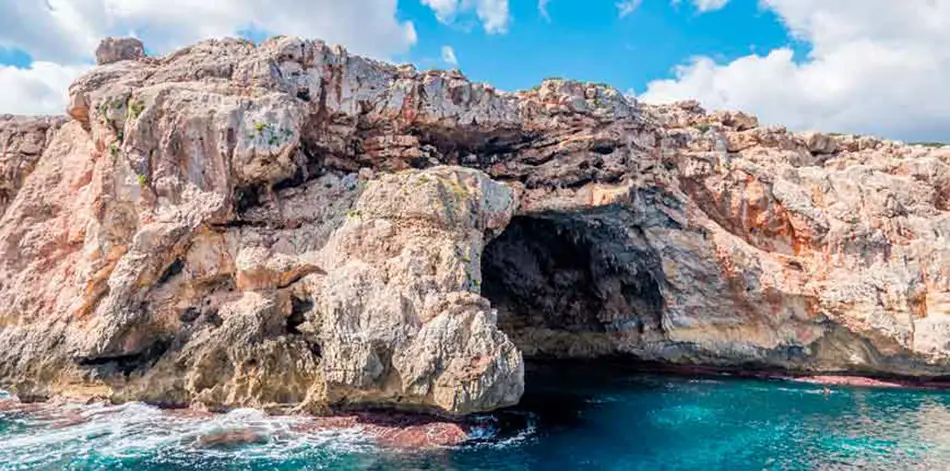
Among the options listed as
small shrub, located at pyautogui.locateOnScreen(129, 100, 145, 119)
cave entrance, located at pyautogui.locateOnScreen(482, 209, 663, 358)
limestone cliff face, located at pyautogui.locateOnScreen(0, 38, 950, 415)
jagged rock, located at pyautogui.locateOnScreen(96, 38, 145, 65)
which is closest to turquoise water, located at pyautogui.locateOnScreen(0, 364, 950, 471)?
limestone cliff face, located at pyautogui.locateOnScreen(0, 38, 950, 415)

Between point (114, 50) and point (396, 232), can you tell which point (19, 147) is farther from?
point (396, 232)

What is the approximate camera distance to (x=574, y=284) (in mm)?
48375

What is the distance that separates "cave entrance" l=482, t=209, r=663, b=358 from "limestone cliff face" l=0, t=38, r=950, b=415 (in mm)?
287

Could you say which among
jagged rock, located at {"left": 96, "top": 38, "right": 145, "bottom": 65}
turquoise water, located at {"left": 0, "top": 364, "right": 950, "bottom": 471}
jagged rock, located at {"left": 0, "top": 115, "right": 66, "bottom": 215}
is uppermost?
jagged rock, located at {"left": 96, "top": 38, "right": 145, "bottom": 65}

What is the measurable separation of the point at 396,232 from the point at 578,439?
41.1 feet

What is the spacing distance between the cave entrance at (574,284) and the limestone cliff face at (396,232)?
0.94 ft

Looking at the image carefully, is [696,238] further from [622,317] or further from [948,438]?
[948,438]

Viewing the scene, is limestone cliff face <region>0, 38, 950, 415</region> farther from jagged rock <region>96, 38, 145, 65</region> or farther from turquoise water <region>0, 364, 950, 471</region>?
turquoise water <region>0, 364, 950, 471</region>

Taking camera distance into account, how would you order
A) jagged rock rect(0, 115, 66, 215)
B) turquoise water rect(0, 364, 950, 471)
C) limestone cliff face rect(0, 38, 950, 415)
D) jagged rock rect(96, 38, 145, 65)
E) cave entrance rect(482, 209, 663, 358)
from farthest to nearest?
cave entrance rect(482, 209, 663, 358)
jagged rock rect(0, 115, 66, 215)
jagged rock rect(96, 38, 145, 65)
limestone cliff face rect(0, 38, 950, 415)
turquoise water rect(0, 364, 950, 471)

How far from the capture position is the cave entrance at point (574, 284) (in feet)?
136

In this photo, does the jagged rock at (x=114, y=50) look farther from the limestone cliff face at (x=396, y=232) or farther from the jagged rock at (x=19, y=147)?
the jagged rock at (x=19, y=147)

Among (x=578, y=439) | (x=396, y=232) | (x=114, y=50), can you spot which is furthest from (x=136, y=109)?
Answer: (x=578, y=439)

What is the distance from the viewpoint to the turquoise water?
22766 millimetres

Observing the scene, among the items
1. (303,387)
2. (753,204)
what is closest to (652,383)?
(753,204)
